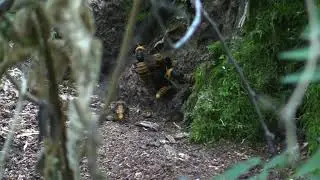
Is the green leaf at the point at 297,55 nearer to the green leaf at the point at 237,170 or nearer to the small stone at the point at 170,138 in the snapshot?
the green leaf at the point at 237,170

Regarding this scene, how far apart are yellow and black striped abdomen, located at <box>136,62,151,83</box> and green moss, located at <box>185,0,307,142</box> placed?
1.99 feet

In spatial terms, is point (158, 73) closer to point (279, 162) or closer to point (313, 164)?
point (279, 162)

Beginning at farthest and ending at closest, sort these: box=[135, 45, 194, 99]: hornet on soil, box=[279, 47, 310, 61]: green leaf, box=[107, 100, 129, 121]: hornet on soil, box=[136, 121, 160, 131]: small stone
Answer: box=[135, 45, 194, 99]: hornet on soil, box=[107, 100, 129, 121]: hornet on soil, box=[136, 121, 160, 131]: small stone, box=[279, 47, 310, 61]: green leaf

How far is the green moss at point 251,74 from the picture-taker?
2.67 m

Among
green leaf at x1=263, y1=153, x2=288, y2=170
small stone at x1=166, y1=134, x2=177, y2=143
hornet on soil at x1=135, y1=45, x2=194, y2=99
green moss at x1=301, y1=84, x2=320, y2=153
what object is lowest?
green leaf at x1=263, y1=153, x2=288, y2=170

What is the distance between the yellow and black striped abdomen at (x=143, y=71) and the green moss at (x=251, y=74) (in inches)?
23.8

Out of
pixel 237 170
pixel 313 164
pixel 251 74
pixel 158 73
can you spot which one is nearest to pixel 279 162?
pixel 237 170

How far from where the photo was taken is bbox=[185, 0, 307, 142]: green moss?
105 inches

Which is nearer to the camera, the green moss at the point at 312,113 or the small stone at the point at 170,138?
the green moss at the point at 312,113

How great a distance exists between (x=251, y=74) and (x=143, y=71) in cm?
90

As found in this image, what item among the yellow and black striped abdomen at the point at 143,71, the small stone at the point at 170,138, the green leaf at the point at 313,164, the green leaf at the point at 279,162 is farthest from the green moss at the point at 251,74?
the green leaf at the point at 313,164

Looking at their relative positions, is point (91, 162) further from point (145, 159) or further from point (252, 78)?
point (252, 78)

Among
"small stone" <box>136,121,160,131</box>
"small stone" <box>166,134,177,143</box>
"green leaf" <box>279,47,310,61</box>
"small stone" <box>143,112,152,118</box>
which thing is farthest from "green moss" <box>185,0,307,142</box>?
"green leaf" <box>279,47,310,61</box>

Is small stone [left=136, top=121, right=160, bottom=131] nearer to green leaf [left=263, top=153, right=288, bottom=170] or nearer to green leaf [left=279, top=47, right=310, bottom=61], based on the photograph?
green leaf [left=263, top=153, right=288, bottom=170]
